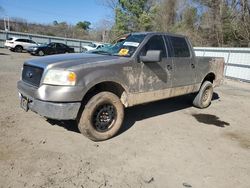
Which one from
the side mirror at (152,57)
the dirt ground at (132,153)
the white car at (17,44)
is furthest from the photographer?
the white car at (17,44)

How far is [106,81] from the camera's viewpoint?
167 inches

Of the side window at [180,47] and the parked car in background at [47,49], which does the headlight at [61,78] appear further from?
the parked car in background at [47,49]

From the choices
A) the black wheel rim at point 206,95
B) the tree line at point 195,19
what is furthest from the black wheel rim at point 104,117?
the tree line at point 195,19

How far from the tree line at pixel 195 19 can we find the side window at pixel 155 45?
1853 cm

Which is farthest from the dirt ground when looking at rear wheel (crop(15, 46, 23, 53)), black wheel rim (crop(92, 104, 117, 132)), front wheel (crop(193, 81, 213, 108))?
rear wheel (crop(15, 46, 23, 53))

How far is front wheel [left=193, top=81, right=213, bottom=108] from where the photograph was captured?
688cm

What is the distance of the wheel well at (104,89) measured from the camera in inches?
164

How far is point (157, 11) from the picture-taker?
37.5 m

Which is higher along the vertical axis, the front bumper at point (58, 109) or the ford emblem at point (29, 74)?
the ford emblem at point (29, 74)

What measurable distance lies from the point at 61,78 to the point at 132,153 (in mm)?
1683

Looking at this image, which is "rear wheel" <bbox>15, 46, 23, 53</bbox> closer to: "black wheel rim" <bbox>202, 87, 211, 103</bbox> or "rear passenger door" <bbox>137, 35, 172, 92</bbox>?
"black wheel rim" <bbox>202, 87, 211, 103</bbox>

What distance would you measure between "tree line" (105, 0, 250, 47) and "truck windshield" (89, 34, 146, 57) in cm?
1902

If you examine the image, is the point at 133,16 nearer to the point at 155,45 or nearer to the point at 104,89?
the point at 155,45

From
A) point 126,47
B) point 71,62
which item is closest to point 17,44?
point 126,47
